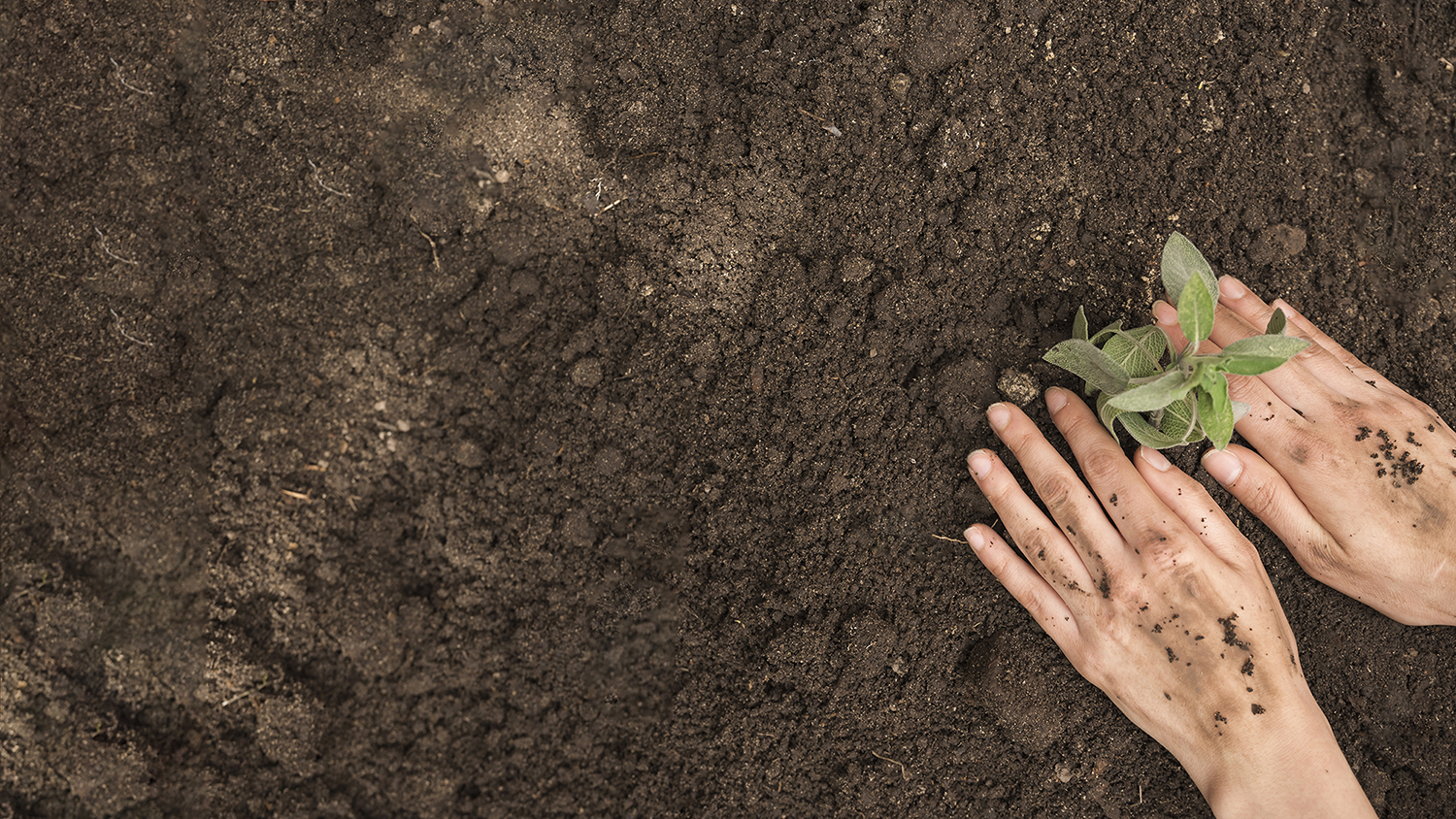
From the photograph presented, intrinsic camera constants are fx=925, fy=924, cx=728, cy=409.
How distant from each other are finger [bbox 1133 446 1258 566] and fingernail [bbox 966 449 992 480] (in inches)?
15.2

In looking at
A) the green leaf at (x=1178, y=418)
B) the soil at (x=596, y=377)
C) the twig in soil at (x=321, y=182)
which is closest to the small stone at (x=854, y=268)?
the soil at (x=596, y=377)

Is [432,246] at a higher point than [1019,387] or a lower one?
higher

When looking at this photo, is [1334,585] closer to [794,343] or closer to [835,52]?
[794,343]

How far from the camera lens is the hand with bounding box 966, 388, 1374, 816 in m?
2.27

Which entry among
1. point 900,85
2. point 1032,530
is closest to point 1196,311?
point 1032,530

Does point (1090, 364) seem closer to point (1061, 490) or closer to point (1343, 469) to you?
point (1061, 490)

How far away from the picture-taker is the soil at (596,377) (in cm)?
244

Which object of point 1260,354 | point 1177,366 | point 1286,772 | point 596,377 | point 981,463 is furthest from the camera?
point 596,377

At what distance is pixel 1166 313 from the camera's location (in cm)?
238

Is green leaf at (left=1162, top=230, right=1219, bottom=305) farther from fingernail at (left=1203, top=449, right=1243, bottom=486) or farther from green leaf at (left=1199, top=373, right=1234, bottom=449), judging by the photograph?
fingernail at (left=1203, top=449, right=1243, bottom=486)

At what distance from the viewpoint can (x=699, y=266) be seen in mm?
2480

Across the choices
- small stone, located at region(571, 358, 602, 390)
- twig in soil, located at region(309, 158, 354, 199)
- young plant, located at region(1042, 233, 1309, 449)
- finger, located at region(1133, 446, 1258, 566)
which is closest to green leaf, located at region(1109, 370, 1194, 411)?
young plant, located at region(1042, 233, 1309, 449)

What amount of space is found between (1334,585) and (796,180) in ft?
5.89

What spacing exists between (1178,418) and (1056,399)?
12.7 inches
